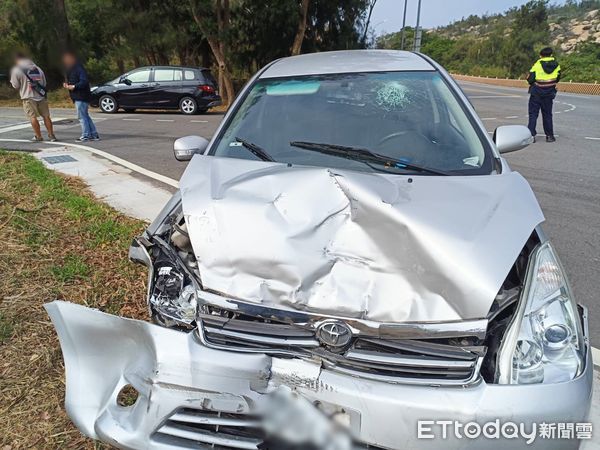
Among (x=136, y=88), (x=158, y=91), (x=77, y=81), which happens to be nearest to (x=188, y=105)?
(x=158, y=91)

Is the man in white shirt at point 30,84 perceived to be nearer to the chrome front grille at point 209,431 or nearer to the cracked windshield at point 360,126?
the cracked windshield at point 360,126

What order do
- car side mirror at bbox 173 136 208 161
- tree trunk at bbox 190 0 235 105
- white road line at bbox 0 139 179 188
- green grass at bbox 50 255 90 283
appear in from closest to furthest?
car side mirror at bbox 173 136 208 161, green grass at bbox 50 255 90 283, white road line at bbox 0 139 179 188, tree trunk at bbox 190 0 235 105

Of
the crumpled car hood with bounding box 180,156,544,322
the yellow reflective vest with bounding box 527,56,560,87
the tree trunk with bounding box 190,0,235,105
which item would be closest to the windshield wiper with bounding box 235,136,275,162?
the crumpled car hood with bounding box 180,156,544,322

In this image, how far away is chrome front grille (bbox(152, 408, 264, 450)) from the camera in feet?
5.09

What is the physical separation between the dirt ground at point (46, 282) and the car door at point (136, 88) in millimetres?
10549

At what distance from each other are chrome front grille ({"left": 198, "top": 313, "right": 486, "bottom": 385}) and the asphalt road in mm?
1815

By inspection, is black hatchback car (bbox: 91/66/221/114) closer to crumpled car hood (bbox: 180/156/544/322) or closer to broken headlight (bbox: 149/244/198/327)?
crumpled car hood (bbox: 180/156/544/322)

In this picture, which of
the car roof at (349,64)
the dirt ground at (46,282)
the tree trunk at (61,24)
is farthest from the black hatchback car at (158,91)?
the car roof at (349,64)

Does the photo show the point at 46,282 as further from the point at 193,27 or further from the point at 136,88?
the point at 193,27

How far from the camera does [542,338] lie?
160cm

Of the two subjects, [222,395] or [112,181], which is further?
[112,181]

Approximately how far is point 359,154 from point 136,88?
1460cm

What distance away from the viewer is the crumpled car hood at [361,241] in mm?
1620

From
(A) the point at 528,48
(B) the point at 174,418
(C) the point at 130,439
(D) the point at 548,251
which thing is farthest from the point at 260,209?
(A) the point at 528,48
